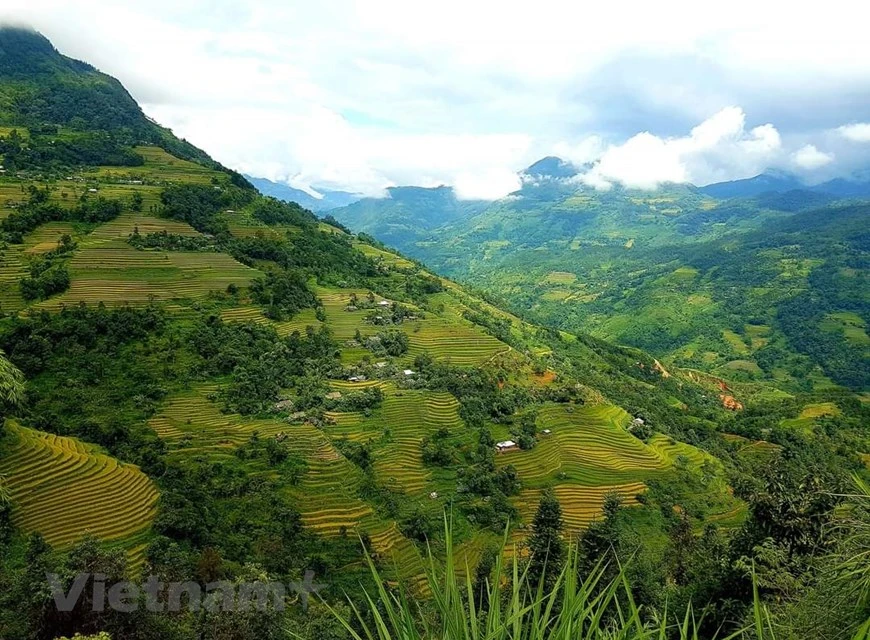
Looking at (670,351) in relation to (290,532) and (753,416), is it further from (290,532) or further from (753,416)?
(290,532)

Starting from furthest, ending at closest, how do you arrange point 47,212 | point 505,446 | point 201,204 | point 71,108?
point 71,108, point 201,204, point 47,212, point 505,446

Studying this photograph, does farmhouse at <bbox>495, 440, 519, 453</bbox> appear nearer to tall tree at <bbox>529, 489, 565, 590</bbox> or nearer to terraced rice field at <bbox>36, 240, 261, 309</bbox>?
tall tree at <bbox>529, 489, 565, 590</bbox>

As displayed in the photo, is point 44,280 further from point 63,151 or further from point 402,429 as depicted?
point 63,151

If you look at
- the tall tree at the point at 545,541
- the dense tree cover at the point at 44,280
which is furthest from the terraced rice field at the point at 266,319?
the tall tree at the point at 545,541

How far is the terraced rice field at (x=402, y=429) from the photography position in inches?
1233

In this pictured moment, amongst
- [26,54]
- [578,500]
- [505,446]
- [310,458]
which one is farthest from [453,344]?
[26,54]

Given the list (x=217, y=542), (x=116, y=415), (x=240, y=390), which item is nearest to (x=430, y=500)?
(x=217, y=542)

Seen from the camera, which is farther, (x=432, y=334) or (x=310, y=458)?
(x=432, y=334)

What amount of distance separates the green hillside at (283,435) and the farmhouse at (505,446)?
0.74 feet

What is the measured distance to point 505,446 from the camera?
35062mm

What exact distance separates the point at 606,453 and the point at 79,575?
31.9 m

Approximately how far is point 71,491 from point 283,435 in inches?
407

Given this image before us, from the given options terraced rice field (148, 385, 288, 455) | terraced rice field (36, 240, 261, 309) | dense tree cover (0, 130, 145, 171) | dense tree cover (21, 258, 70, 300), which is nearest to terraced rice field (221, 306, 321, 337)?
terraced rice field (36, 240, 261, 309)

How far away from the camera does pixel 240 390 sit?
112 feet
